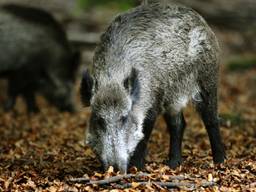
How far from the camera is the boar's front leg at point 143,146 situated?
735 cm

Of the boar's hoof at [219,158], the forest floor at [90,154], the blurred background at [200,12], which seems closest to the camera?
the forest floor at [90,154]

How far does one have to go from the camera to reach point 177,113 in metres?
8.20

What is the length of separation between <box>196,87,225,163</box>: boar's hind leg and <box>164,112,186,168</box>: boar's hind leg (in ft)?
0.98

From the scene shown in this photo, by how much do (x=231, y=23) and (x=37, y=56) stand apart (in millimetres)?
6851

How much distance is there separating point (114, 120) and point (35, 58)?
7.05 meters

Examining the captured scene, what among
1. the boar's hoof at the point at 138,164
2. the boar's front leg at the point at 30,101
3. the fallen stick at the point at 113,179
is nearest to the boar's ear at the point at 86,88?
the boar's hoof at the point at 138,164

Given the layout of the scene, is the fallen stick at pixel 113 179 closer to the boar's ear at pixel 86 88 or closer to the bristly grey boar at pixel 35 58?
the boar's ear at pixel 86 88

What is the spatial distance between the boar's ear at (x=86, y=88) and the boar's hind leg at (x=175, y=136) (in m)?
1.36

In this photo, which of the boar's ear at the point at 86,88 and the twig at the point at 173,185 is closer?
the twig at the point at 173,185

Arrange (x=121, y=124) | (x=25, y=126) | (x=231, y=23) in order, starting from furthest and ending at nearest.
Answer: (x=231, y=23) → (x=25, y=126) → (x=121, y=124)

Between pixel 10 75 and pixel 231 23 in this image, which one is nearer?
pixel 10 75

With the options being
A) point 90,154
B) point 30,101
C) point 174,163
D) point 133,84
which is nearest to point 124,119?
point 133,84

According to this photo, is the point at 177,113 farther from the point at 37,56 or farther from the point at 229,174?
the point at 37,56

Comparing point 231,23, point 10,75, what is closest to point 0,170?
point 10,75
